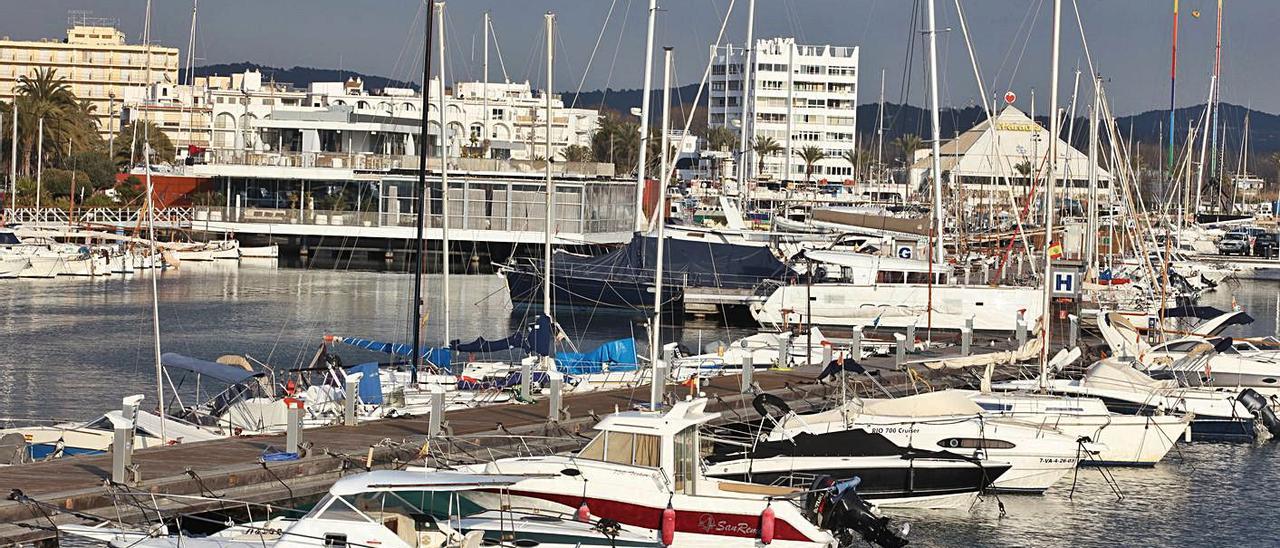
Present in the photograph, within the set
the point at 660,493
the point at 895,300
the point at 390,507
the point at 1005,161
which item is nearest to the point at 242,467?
the point at 390,507

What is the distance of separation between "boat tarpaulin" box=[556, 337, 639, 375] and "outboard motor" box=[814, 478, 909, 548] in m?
14.0

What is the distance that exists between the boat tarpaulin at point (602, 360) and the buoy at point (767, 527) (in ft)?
53.2

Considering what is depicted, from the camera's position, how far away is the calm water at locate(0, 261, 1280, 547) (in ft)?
94.9

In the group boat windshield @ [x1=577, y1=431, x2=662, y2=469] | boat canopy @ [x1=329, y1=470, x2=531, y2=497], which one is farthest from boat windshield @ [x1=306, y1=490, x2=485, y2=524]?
boat windshield @ [x1=577, y1=431, x2=662, y2=469]

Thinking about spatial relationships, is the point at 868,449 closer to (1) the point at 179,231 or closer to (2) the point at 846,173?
(1) the point at 179,231

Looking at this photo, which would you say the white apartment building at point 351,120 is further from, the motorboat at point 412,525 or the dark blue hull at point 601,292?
the motorboat at point 412,525

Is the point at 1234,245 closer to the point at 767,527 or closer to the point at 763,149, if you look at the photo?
the point at 763,149

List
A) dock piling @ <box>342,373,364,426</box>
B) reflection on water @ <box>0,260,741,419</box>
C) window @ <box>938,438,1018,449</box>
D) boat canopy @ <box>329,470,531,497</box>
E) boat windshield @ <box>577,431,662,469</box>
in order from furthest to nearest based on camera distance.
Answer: reflection on water @ <box>0,260,741,419</box> → window @ <box>938,438,1018,449</box> → dock piling @ <box>342,373,364,426</box> → boat windshield @ <box>577,431,662,469</box> → boat canopy @ <box>329,470,531,497</box>

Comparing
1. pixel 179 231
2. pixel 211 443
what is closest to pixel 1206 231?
pixel 179 231

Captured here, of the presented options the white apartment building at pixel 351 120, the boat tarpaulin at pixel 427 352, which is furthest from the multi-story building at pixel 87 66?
the boat tarpaulin at pixel 427 352

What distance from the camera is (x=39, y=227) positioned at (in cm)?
9094

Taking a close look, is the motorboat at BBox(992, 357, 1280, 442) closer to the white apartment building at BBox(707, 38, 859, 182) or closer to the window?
the window

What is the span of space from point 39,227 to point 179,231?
9092mm

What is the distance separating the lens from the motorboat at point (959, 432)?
2972 cm
